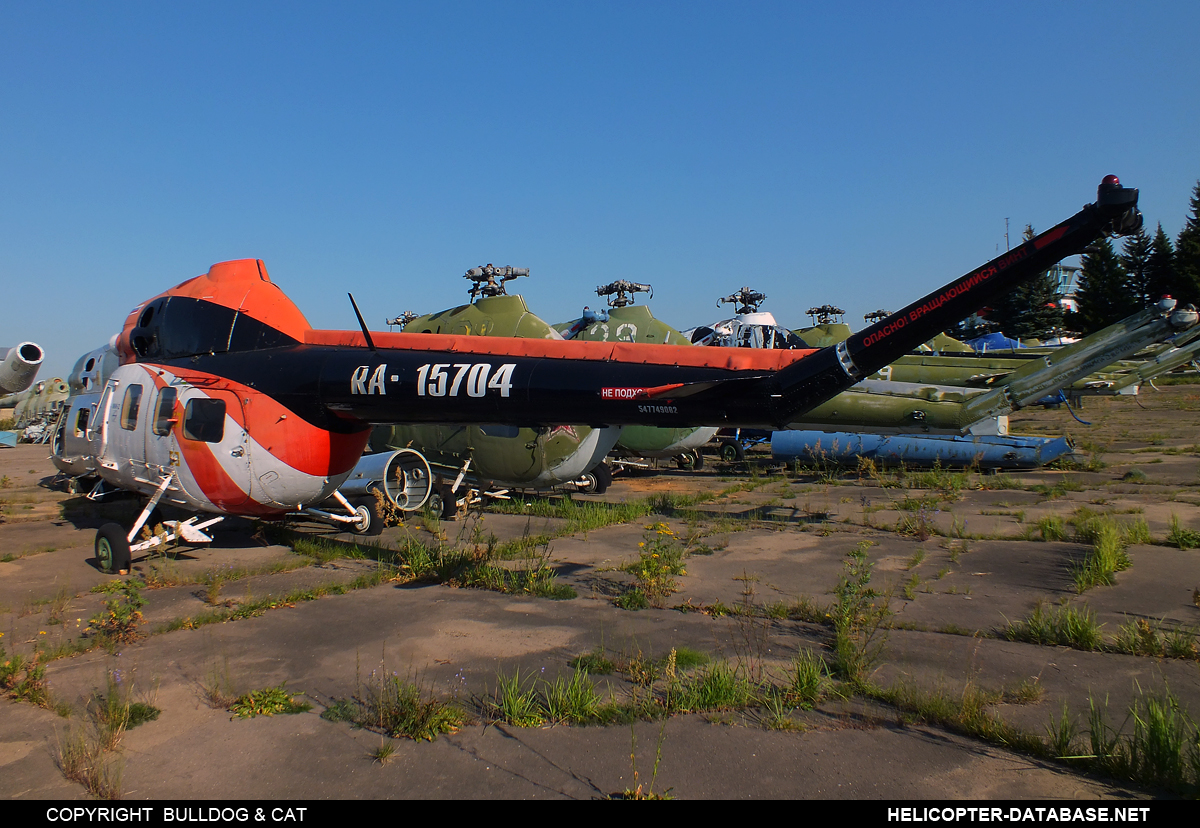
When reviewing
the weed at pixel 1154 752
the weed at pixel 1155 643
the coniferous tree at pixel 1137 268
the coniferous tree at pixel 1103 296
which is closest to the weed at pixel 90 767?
the weed at pixel 1154 752

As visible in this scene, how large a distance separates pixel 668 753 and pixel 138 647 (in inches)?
187

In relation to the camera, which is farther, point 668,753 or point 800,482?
point 800,482

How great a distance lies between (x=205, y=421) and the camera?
8.52m

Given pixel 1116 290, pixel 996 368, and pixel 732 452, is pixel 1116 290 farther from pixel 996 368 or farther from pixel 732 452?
pixel 732 452

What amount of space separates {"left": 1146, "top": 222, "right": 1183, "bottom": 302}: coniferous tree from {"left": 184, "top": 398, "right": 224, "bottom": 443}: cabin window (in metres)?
67.7

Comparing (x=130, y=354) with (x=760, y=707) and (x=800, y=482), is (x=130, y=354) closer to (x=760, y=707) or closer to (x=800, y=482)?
(x=760, y=707)

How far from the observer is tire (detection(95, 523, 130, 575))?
844 cm

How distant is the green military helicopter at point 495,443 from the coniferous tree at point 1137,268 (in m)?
61.6

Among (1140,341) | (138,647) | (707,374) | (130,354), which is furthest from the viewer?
(1140,341)

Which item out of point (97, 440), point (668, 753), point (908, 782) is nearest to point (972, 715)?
point (908, 782)

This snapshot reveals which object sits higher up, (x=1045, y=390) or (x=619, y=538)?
(x=1045, y=390)

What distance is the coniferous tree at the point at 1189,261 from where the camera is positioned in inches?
2098

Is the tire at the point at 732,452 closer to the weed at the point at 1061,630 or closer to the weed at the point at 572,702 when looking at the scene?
the weed at the point at 1061,630

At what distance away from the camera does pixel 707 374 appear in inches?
271
